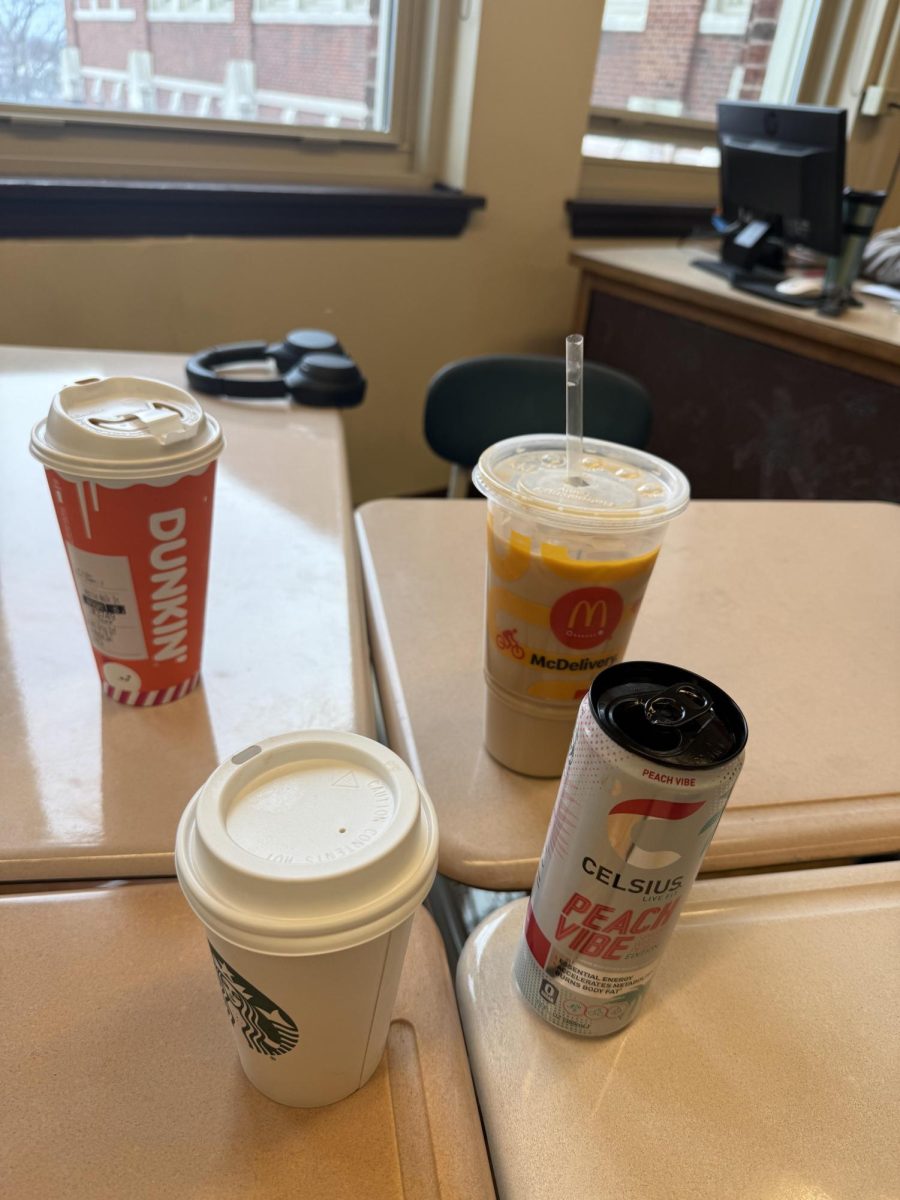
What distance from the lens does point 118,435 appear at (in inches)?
20.6

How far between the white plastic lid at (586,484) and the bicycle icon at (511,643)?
0.31ft

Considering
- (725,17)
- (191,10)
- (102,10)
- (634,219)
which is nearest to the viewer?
(102,10)

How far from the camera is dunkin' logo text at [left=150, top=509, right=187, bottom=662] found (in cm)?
56

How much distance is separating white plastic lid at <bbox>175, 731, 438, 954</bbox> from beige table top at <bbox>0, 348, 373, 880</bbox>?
0.18 meters

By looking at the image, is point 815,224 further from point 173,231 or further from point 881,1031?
point 881,1031

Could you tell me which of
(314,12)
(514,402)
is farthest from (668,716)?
(314,12)

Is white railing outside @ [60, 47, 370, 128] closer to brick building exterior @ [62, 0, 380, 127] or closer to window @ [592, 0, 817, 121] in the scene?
brick building exterior @ [62, 0, 380, 127]

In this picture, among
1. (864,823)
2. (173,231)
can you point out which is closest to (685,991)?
(864,823)

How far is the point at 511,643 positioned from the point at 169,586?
243mm

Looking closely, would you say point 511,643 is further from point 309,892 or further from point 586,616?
point 309,892

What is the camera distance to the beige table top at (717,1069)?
0.40 meters

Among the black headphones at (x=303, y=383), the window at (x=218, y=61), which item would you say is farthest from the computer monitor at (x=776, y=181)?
the black headphones at (x=303, y=383)

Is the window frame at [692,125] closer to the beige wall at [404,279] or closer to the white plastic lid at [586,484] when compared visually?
the beige wall at [404,279]

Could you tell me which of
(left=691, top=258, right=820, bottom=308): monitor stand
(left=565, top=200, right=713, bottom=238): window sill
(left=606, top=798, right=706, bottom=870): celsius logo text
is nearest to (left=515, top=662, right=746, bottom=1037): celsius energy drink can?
(left=606, top=798, right=706, bottom=870): celsius logo text
